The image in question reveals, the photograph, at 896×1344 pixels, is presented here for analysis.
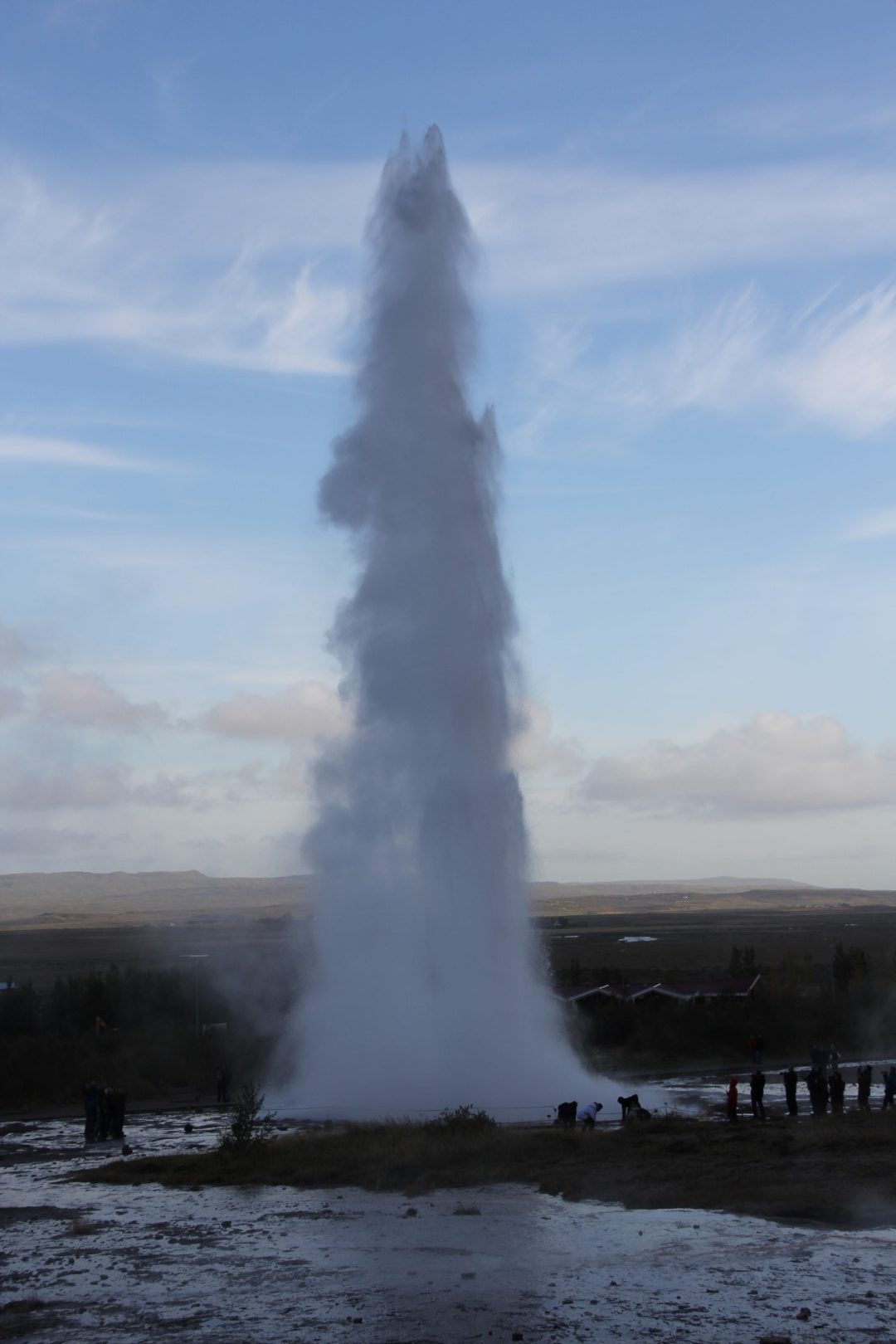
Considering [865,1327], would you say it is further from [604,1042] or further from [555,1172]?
[604,1042]

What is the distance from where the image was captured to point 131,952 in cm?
10969

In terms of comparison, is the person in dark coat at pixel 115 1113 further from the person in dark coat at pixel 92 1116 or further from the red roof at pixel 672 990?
the red roof at pixel 672 990

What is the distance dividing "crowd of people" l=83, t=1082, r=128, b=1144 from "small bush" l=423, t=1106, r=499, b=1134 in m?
7.03

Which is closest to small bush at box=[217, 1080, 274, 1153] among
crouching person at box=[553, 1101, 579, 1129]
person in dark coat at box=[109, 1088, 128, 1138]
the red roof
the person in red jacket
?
crouching person at box=[553, 1101, 579, 1129]

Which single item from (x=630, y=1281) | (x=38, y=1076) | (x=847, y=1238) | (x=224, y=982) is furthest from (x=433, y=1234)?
(x=224, y=982)

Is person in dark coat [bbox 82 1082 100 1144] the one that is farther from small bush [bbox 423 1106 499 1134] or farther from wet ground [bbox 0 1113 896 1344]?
small bush [bbox 423 1106 499 1134]

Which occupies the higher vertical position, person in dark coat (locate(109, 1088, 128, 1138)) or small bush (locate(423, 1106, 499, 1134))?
small bush (locate(423, 1106, 499, 1134))

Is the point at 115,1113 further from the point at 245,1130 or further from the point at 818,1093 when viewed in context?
the point at 818,1093

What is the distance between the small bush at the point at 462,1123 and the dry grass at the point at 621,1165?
0.15m

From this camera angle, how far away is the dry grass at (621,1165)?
56.2 ft

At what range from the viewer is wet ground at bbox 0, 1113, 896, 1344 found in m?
11.6

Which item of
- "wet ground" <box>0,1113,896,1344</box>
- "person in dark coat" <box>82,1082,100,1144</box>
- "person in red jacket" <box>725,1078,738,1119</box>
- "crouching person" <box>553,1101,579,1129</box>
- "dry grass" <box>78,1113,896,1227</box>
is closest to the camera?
"wet ground" <box>0,1113,896,1344</box>

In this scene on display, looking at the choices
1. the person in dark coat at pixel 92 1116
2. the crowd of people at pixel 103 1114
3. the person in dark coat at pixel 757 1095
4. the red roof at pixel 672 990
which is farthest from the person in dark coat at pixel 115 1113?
the red roof at pixel 672 990

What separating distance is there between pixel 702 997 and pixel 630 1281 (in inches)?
1502
